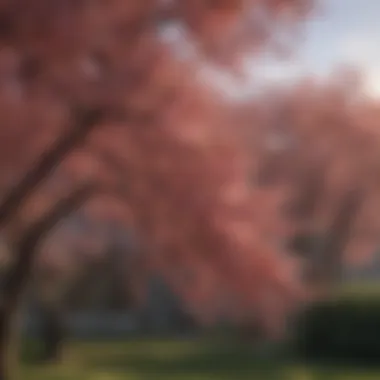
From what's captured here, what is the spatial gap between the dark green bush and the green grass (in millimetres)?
48

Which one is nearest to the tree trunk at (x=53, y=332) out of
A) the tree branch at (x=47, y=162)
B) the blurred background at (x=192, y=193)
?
the blurred background at (x=192, y=193)

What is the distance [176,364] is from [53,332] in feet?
1.00

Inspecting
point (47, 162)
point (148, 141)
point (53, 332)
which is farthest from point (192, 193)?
point (53, 332)

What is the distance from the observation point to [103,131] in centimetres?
158

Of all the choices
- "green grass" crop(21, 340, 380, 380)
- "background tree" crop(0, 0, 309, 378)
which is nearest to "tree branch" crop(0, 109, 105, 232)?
"background tree" crop(0, 0, 309, 378)

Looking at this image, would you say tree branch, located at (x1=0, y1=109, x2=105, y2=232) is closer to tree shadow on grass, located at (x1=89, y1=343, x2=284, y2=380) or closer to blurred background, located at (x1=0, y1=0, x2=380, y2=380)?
blurred background, located at (x1=0, y1=0, x2=380, y2=380)

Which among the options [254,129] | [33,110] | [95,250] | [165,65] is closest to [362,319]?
[254,129]

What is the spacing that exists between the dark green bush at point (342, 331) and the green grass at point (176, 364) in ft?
0.16

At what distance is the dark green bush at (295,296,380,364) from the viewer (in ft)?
Result: 5.57

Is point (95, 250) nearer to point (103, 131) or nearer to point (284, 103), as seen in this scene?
point (103, 131)

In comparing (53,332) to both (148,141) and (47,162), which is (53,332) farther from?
(148,141)

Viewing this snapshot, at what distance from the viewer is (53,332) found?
1.71m

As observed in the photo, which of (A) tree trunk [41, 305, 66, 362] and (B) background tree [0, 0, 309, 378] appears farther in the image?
(A) tree trunk [41, 305, 66, 362]

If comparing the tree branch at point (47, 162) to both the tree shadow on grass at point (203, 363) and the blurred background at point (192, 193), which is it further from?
the tree shadow on grass at point (203, 363)
